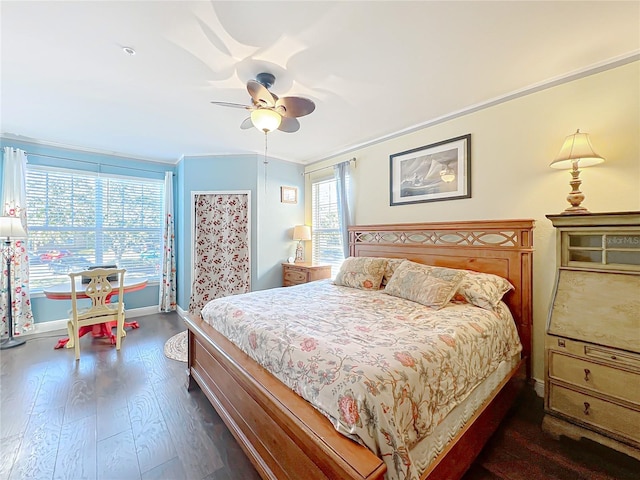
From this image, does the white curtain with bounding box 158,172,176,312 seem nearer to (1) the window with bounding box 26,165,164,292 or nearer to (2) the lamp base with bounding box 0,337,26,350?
(1) the window with bounding box 26,165,164,292

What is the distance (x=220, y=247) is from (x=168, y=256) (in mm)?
977

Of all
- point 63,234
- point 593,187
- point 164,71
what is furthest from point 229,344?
point 63,234

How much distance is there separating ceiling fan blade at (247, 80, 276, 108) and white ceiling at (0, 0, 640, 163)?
0.83 feet

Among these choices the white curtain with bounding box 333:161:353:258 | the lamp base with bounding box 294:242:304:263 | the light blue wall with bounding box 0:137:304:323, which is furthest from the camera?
the lamp base with bounding box 294:242:304:263

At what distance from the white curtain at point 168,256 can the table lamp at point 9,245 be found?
5.37 ft

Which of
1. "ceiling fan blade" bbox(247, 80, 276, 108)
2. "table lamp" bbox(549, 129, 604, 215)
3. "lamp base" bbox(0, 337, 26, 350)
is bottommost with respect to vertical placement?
"lamp base" bbox(0, 337, 26, 350)

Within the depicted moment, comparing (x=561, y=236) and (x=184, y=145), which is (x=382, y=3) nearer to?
(x=561, y=236)

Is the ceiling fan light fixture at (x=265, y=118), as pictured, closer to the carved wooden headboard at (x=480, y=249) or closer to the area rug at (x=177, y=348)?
the carved wooden headboard at (x=480, y=249)

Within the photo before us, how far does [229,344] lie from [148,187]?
391 cm

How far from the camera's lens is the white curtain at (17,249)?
343 cm

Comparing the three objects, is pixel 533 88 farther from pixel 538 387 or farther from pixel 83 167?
pixel 83 167

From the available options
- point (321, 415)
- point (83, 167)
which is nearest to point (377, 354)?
point (321, 415)

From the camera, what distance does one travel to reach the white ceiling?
158 cm

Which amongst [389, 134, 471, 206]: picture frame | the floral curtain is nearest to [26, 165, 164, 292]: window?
the floral curtain
